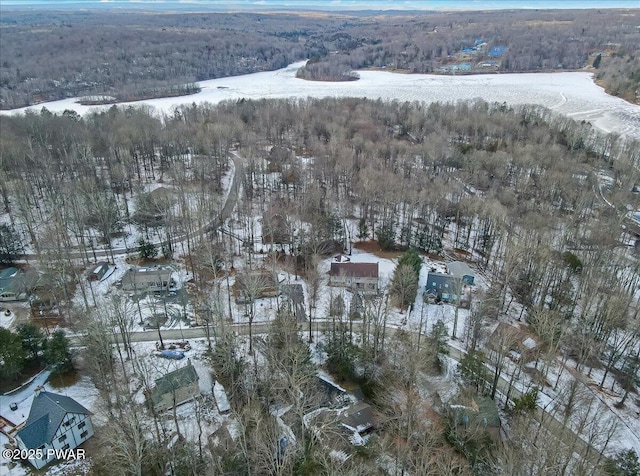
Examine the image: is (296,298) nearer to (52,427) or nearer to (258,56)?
(52,427)

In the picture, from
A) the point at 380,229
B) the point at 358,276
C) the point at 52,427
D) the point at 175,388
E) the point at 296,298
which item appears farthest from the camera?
the point at 380,229

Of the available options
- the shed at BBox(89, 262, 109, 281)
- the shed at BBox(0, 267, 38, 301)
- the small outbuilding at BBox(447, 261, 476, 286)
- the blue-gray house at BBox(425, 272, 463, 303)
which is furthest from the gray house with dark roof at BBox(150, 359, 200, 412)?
the small outbuilding at BBox(447, 261, 476, 286)

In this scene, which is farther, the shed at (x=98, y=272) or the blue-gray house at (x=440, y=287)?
the shed at (x=98, y=272)

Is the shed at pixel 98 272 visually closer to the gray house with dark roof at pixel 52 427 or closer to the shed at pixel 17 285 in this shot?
the shed at pixel 17 285

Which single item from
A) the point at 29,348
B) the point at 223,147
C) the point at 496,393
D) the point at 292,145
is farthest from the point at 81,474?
the point at 292,145

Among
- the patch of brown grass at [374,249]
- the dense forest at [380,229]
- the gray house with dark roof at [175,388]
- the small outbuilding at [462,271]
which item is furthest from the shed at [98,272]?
the small outbuilding at [462,271]

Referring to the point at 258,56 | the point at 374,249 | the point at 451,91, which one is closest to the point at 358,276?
the point at 374,249
